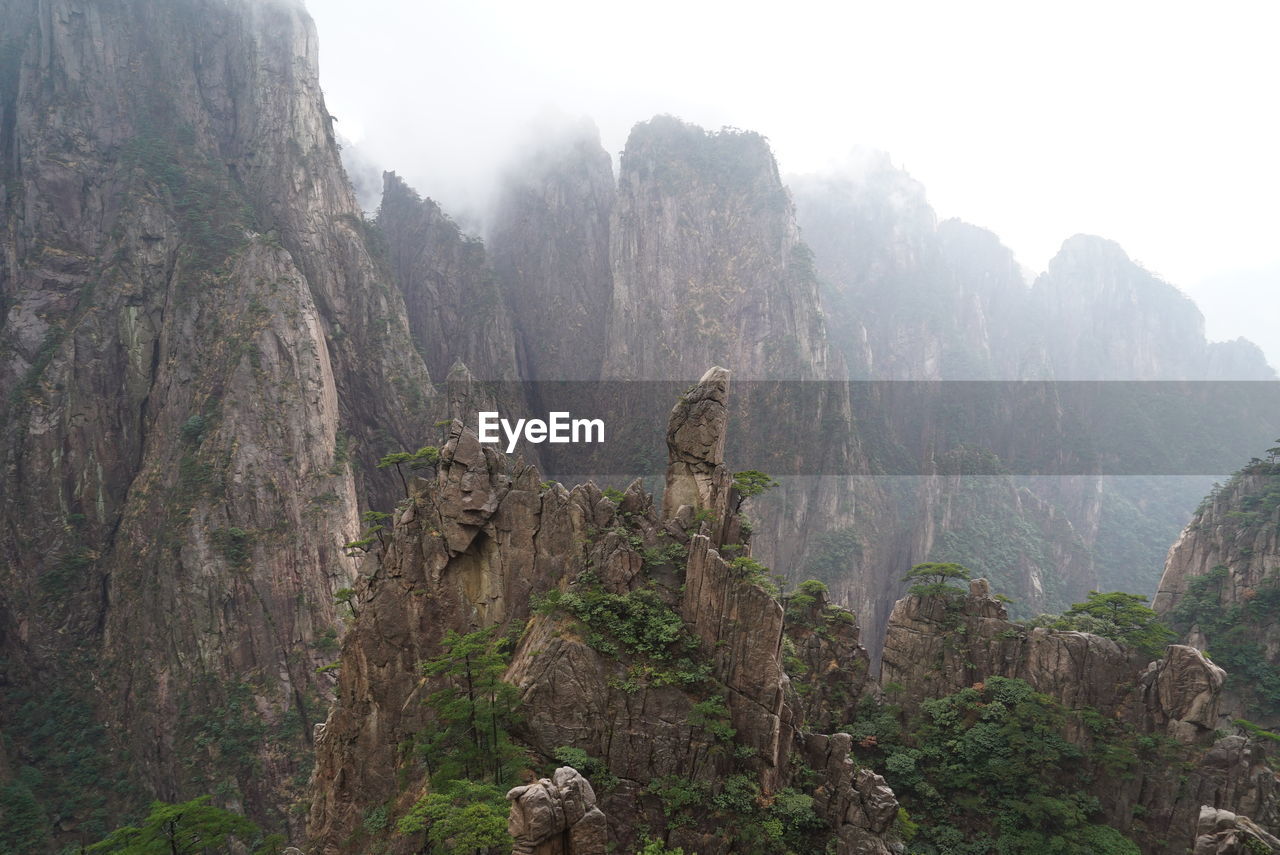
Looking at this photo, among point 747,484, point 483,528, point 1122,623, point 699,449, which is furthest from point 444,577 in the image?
point 1122,623

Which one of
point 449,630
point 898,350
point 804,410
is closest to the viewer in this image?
point 449,630

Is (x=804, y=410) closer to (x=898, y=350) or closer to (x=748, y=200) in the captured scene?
(x=748, y=200)

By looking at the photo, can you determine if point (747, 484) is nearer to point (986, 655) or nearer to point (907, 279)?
point (986, 655)

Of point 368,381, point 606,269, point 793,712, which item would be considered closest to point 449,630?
point 793,712

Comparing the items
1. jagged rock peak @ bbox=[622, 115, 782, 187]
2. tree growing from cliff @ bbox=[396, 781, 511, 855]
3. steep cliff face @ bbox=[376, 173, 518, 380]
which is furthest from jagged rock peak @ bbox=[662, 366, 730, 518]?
jagged rock peak @ bbox=[622, 115, 782, 187]

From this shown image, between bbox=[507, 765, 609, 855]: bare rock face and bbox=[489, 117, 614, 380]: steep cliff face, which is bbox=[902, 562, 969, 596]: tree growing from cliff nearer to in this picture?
bbox=[507, 765, 609, 855]: bare rock face

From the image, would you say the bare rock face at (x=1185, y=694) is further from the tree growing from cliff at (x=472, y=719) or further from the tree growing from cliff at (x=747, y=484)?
the tree growing from cliff at (x=472, y=719)
